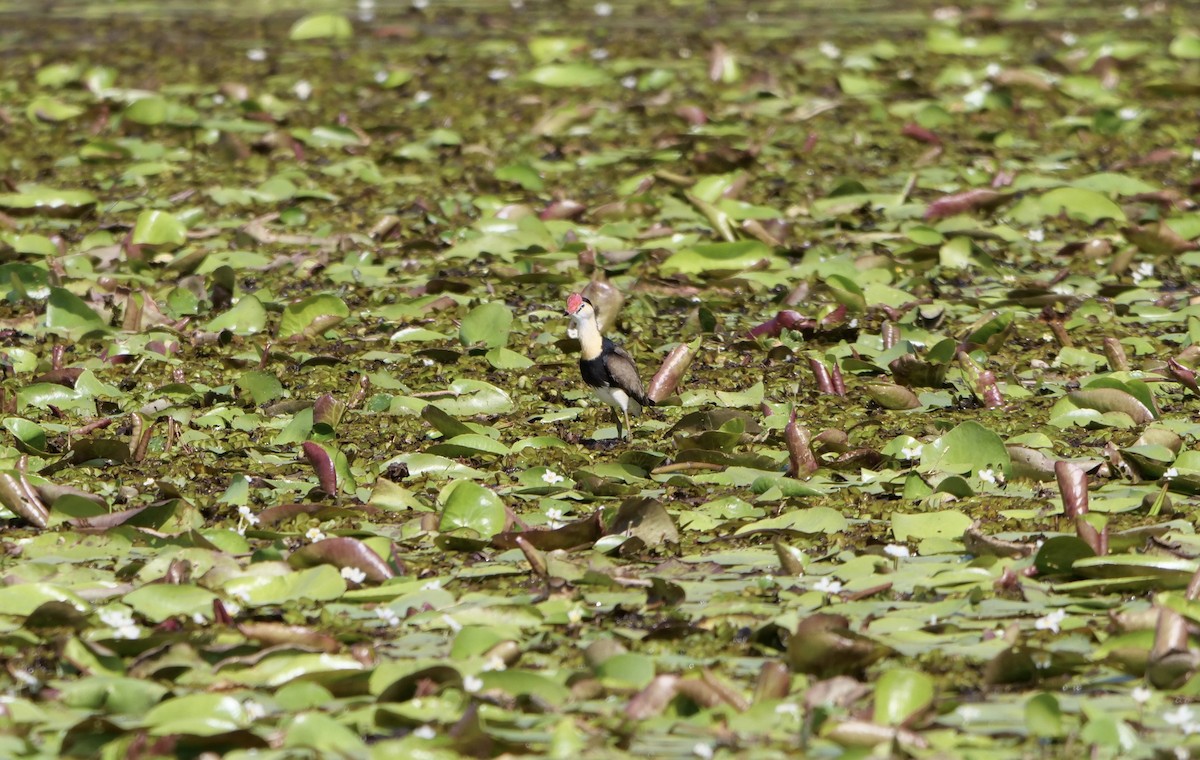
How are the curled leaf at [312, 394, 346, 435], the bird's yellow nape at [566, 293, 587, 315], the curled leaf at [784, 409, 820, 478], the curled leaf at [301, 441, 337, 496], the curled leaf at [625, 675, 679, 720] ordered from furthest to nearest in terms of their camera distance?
the bird's yellow nape at [566, 293, 587, 315] → the curled leaf at [312, 394, 346, 435] → the curled leaf at [784, 409, 820, 478] → the curled leaf at [301, 441, 337, 496] → the curled leaf at [625, 675, 679, 720]

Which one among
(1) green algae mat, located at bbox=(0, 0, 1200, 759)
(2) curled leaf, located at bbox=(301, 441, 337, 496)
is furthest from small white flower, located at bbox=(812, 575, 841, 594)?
(2) curled leaf, located at bbox=(301, 441, 337, 496)

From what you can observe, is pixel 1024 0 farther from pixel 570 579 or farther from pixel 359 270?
pixel 570 579

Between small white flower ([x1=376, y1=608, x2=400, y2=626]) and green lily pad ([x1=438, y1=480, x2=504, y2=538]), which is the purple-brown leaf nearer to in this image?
green lily pad ([x1=438, y1=480, x2=504, y2=538])

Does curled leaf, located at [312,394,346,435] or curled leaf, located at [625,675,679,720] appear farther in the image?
curled leaf, located at [312,394,346,435]

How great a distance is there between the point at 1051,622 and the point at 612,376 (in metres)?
1.92

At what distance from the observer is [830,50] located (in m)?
11.9

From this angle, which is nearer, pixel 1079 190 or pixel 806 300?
pixel 806 300

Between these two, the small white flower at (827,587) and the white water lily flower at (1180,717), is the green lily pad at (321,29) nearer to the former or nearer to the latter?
the small white flower at (827,587)

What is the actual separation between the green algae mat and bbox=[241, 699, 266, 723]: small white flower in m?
0.06

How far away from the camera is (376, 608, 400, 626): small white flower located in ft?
13.7

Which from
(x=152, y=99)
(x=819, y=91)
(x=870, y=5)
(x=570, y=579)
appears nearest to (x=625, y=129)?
(x=819, y=91)

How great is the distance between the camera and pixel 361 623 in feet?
13.8

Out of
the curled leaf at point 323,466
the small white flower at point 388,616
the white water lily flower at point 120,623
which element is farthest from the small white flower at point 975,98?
the white water lily flower at point 120,623

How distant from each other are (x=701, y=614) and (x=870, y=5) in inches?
422
